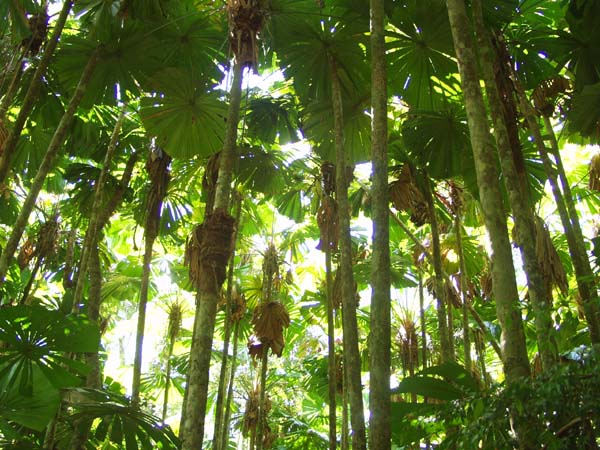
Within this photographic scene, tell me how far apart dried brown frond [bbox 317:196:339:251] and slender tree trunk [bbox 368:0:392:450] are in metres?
3.30

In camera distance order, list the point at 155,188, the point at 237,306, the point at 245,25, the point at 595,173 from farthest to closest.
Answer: the point at 237,306, the point at 595,173, the point at 155,188, the point at 245,25

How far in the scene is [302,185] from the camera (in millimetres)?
8336

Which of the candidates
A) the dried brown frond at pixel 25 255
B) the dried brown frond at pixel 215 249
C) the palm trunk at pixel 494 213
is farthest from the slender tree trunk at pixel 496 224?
the dried brown frond at pixel 25 255

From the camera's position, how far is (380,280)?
342cm

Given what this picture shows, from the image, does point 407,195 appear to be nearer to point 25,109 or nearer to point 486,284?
point 486,284

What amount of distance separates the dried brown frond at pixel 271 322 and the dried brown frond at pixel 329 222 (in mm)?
1245

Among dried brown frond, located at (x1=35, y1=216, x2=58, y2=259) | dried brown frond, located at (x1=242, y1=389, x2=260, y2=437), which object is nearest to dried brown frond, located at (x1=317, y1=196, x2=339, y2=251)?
dried brown frond, located at (x1=35, y1=216, x2=58, y2=259)

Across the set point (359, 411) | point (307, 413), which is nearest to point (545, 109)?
point (359, 411)

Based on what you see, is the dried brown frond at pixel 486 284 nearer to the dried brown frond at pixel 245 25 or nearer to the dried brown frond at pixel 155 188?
the dried brown frond at pixel 155 188

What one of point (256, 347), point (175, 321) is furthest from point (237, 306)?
point (175, 321)

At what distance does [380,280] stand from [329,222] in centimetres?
386

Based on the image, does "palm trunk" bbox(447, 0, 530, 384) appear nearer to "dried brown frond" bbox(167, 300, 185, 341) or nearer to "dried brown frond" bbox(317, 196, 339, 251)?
"dried brown frond" bbox(317, 196, 339, 251)

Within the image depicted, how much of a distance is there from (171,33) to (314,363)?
6083mm

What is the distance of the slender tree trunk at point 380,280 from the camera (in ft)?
10.0
